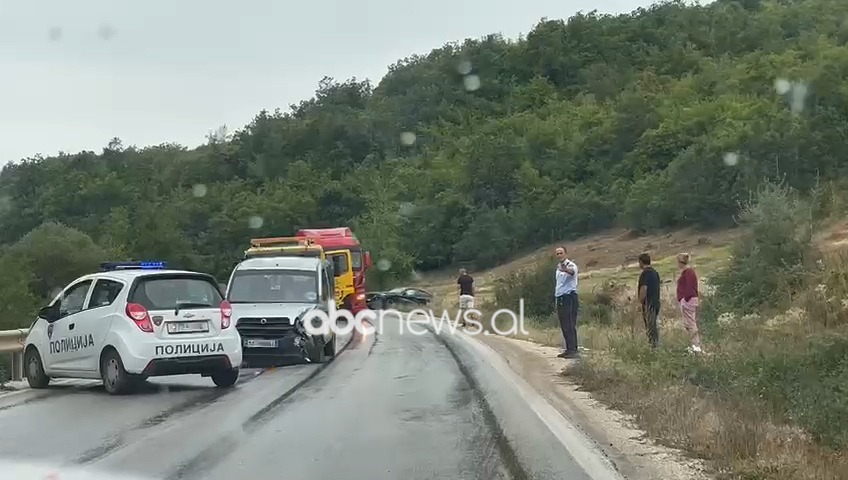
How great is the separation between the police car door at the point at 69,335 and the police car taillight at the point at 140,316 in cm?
82

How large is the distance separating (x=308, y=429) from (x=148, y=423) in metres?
1.87

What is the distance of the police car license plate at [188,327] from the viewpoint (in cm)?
1426

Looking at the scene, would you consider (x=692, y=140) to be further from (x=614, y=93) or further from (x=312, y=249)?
(x=312, y=249)

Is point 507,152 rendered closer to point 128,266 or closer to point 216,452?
point 128,266

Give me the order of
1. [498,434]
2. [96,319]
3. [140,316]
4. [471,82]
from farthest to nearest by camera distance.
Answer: [471,82] < [96,319] < [140,316] < [498,434]

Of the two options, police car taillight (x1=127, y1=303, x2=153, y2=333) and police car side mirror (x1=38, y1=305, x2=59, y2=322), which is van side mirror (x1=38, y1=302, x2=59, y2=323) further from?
police car taillight (x1=127, y1=303, x2=153, y2=333)

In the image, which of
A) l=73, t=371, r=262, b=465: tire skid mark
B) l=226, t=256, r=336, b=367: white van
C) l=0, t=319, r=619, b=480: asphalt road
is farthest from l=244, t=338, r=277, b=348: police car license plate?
l=73, t=371, r=262, b=465: tire skid mark

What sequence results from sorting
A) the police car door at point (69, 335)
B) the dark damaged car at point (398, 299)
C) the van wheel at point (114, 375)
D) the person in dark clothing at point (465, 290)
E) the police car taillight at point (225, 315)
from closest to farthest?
the van wheel at point (114, 375)
the police car door at point (69, 335)
the police car taillight at point (225, 315)
the person in dark clothing at point (465, 290)
the dark damaged car at point (398, 299)

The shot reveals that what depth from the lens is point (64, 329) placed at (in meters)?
14.8

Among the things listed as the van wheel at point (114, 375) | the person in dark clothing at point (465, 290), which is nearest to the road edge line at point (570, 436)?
the van wheel at point (114, 375)

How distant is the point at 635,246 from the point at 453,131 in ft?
153

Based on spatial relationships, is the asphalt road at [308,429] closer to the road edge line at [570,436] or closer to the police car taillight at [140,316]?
the road edge line at [570,436]

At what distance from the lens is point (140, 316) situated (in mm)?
14062

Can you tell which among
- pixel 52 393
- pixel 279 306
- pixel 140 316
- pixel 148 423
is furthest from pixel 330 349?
pixel 148 423
